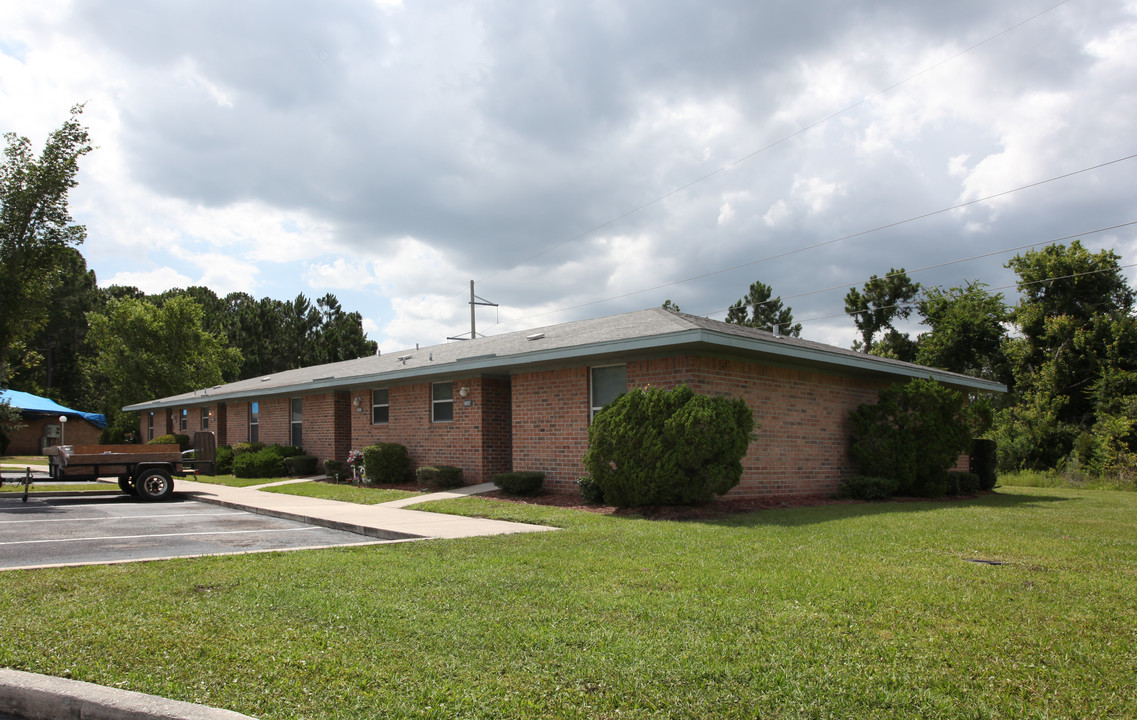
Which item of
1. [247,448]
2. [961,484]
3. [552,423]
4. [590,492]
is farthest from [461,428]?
[961,484]

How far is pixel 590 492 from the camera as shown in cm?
1298

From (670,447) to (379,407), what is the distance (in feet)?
37.8

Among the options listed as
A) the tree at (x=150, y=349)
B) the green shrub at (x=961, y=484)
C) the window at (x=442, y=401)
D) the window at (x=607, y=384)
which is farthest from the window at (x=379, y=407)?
the tree at (x=150, y=349)

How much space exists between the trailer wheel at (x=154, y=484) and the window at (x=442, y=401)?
20.0 feet

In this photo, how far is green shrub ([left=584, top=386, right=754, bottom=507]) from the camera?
37.3 feet

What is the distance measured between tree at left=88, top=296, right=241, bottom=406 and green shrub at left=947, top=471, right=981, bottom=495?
37869 millimetres

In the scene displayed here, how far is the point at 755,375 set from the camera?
558 inches

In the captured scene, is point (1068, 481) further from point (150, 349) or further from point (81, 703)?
point (150, 349)

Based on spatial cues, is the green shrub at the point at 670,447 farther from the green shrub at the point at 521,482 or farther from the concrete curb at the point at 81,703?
the concrete curb at the point at 81,703

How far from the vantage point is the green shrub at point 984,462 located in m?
19.1

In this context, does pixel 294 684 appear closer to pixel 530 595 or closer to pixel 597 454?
pixel 530 595

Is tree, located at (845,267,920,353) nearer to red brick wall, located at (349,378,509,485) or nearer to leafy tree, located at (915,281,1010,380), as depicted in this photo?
leafy tree, located at (915,281,1010,380)

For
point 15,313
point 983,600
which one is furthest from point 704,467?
point 15,313

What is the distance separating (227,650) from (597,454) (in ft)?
26.9
